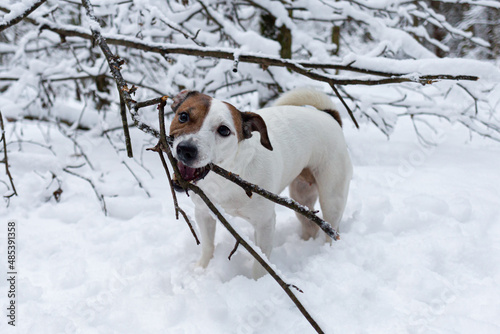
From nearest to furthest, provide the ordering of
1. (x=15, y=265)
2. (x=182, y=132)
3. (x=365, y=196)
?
(x=182, y=132) → (x=15, y=265) → (x=365, y=196)

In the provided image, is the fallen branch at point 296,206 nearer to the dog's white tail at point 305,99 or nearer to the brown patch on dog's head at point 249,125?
the brown patch on dog's head at point 249,125

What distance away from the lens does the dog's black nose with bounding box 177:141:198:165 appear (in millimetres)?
1553

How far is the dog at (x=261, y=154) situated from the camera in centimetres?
175

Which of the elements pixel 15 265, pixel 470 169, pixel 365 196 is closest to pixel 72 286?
pixel 15 265

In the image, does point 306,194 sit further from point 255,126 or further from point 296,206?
point 296,206

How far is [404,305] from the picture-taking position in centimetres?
204

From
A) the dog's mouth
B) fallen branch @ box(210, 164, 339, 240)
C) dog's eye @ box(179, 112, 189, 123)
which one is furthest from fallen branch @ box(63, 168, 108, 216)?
fallen branch @ box(210, 164, 339, 240)

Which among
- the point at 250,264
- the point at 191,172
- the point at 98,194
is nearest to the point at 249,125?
the point at 191,172

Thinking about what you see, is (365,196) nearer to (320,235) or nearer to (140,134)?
(320,235)

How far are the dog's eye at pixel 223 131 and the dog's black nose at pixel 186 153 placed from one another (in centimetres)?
27

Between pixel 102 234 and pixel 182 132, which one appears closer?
pixel 182 132

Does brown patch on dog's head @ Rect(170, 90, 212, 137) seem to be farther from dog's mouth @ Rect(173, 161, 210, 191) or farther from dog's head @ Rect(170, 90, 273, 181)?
dog's mouth @ Rect(173, 161, 210, 191)

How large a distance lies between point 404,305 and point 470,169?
2.81m

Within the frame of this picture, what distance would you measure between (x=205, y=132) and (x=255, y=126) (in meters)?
0.39
